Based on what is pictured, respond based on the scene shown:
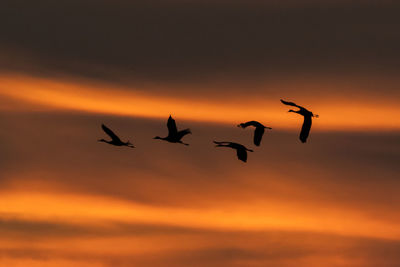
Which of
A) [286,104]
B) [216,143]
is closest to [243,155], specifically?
[216,143]

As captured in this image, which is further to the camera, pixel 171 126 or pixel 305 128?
pixel 171 126

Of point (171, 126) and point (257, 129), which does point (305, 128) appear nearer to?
point (257, 129)

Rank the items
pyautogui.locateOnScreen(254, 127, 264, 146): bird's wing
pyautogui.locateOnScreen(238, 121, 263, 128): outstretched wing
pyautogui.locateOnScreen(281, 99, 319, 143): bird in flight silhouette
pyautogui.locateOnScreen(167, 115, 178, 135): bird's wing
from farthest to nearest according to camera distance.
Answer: pyautogui.locateOnScreen(254, 127, 264, 146): bird's wing < pyautogui.locateOnScreen(238, 121, 263, 128): outstretched wing < pyautogui.locateOnScreen(167, 115, 178, 135): bird's wing < pyautogui.locateOnScreen(281, 99, 319, 143): bird in flight silhouette

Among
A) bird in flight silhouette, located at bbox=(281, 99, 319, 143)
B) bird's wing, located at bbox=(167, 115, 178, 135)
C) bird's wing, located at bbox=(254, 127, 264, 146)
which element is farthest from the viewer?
bird's wing, located at bbox=(254, 127, 264, 146)

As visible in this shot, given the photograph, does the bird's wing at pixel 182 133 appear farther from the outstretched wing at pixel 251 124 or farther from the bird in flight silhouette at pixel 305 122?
the bird in flight silhouette at pixel 305 122

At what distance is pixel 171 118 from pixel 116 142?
6319 mm

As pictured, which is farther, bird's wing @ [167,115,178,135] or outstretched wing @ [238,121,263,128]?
outstretched wing @ [238,121,263,128]

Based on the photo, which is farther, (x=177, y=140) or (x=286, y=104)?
(x=177, y=140)

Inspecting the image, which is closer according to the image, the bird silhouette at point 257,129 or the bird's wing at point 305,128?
the bird's wing at point 305,128

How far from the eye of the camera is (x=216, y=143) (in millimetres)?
127312

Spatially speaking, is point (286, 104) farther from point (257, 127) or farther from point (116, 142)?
point (116, 142)

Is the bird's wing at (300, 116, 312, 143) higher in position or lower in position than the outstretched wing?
lower

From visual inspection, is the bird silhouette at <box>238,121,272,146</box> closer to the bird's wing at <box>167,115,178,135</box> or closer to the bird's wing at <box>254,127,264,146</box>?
the bird's wing at <box>254,127,264,146</box>

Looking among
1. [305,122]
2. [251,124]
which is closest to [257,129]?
[251,124]
